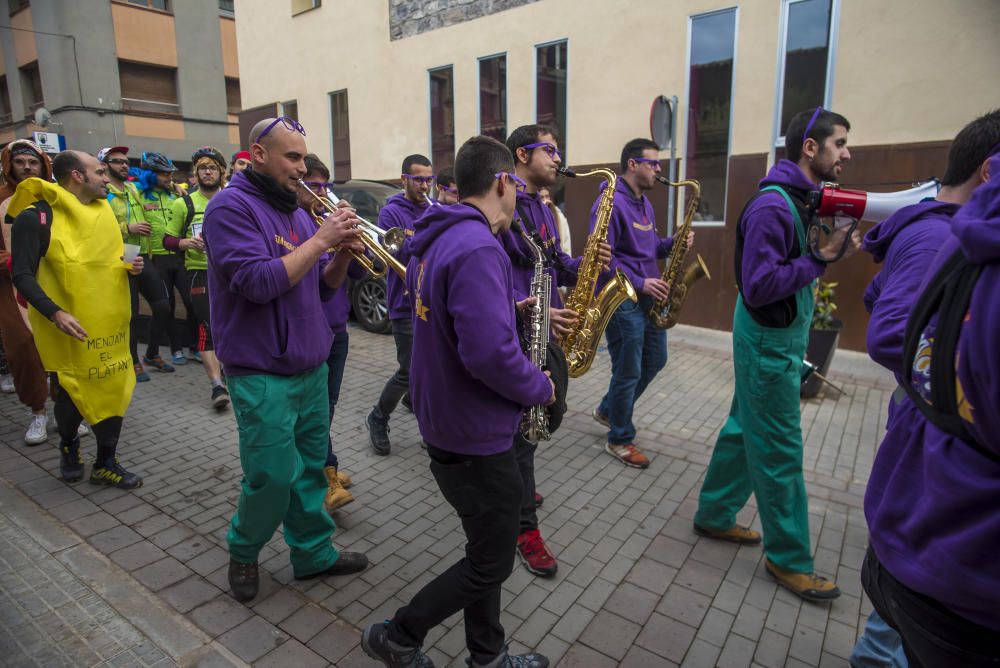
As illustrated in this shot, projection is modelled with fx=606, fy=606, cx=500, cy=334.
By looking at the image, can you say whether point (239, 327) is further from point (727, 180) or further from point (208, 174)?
point (727, 180)

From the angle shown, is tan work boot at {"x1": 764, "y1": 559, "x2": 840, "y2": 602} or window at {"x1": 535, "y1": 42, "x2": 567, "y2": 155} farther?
window at {"x1": 535, "y1": 42, "x2": 567, "y2": 155}

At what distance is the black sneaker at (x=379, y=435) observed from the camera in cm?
462

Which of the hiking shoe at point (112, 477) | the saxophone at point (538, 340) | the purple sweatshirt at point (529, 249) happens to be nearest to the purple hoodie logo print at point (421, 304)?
the saxophone at point (538, 340)

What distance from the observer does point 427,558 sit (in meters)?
3.31

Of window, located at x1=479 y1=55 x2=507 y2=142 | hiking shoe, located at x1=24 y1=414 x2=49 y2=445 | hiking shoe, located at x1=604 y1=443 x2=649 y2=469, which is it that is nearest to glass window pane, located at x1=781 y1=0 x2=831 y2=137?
window, located at x1=479 y1=55 x2=507 y2=142

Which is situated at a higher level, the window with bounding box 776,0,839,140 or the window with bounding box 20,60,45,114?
the window with bounding box 20,60,45,114

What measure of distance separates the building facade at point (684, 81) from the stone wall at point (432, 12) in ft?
0.09

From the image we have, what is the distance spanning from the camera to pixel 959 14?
20.7 ft

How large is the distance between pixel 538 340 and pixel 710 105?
23.1 feet

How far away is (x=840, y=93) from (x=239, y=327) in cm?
736

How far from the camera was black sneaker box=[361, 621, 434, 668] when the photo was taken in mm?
2312

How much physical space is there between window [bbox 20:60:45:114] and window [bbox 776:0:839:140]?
A: 25.8 metres

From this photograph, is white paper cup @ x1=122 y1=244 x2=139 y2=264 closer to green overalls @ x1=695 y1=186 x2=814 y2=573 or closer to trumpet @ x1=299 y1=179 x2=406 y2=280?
trumpet @ x1=299 y1=179 x2=406 y2=280

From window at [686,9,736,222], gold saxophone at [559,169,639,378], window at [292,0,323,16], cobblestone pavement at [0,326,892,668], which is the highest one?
window at [292,0,323,16]
